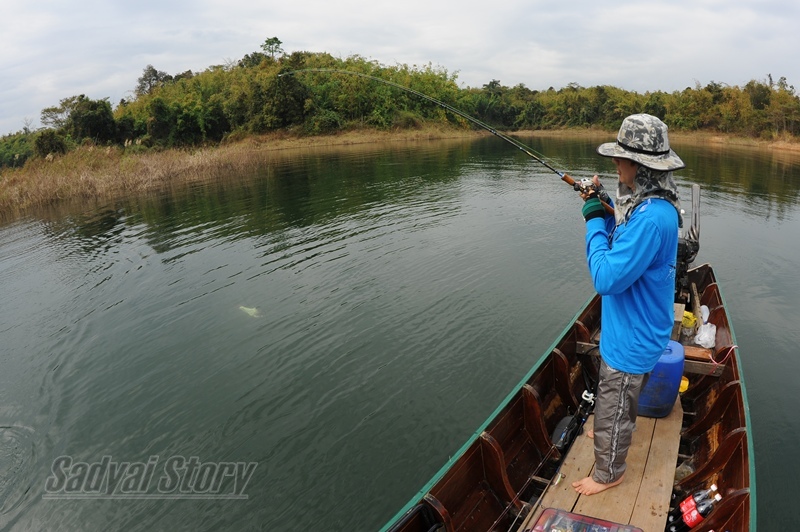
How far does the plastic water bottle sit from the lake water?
7.88 ft

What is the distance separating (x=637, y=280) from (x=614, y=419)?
113 cm

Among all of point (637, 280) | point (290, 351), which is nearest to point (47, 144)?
point (290, 351)

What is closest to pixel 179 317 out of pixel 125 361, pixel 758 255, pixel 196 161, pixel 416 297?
pixel 125 361

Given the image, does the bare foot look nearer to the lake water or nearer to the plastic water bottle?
the plastic water bottle

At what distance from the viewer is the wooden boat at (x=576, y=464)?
11.7 ft

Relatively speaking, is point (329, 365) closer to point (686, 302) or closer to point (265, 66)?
point (686, 302)

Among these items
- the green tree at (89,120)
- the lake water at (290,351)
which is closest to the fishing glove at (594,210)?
the lake water at (290,351)

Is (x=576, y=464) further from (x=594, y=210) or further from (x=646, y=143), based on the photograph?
(x=646, y=143)

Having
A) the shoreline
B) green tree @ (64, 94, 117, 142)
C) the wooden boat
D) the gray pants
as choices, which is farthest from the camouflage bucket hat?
green tree @ (64, 94, 117, 142)

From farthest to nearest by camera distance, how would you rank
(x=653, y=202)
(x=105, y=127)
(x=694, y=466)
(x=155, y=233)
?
(x=105, y=127) < (x=155, y=233) < (x=694, y=466) < (x=653, y=202)

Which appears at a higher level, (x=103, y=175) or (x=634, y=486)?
(x=103, y=175)

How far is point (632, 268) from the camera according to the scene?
3.05 m

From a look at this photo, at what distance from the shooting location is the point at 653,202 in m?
3.12

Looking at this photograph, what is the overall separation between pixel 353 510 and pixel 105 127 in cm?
5067
